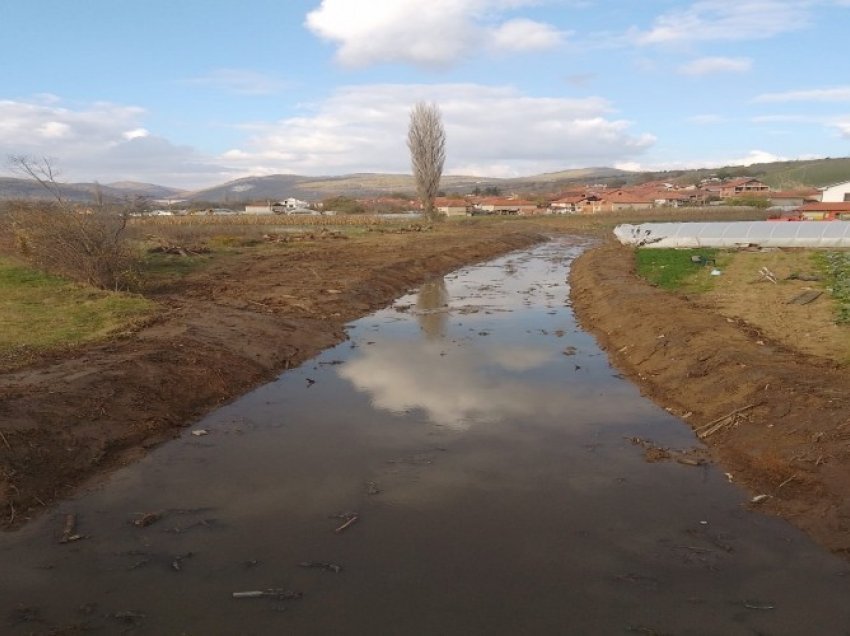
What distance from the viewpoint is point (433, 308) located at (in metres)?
21.5

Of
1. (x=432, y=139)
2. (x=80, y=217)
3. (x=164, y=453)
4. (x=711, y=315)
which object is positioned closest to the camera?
(x=164, y=453)

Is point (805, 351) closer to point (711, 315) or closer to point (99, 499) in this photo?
point (711, 315)

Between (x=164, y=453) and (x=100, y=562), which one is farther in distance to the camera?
(x=164, y=453)

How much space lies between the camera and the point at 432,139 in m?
70.9

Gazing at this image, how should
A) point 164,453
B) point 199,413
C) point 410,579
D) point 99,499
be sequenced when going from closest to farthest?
point 410,579, point 99,499, point 164,453, point 199,413

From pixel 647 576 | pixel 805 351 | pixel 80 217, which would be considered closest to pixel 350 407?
pixel 647 576

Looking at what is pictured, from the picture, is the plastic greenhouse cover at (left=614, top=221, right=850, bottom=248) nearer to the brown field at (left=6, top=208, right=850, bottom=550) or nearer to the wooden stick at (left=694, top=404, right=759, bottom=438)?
the brown field at (left=6, top=208, right=850, bottom=550)

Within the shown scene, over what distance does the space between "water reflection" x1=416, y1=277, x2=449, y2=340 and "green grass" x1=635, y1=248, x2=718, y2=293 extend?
27.5ft

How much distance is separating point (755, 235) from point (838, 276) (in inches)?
624

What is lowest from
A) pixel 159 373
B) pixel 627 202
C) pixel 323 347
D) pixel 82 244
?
pixel 323 347

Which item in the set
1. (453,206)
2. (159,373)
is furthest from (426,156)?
(159,373)

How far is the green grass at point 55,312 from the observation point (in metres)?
12.2

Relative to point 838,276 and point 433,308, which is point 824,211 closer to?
point 838,276

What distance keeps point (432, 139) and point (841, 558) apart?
6925 cm
